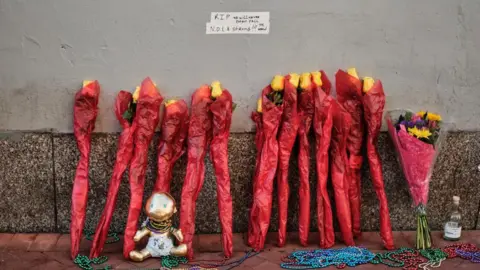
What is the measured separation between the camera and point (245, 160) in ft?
14.8

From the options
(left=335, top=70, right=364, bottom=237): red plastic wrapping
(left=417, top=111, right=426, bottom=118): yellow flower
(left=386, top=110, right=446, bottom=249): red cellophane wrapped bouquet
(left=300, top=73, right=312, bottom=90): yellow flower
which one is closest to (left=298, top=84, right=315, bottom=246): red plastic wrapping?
(left=300, top=73, right=312, bottom=90): yellow flower

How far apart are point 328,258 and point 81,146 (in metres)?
1.86

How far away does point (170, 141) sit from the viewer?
427cm

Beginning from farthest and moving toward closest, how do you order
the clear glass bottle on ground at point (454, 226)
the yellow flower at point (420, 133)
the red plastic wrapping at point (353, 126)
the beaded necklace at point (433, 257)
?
the clear glass bottle on ground at point (454, 226), the red plastic wrapping at point (353, 126), the yellow flower at point (420, 133), the beaded necklace at point (433, 257)

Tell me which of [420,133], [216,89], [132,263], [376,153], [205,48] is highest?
[205,48]

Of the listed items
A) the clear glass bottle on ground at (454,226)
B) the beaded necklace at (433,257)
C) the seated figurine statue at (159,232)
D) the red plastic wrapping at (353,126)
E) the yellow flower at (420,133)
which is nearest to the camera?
the seated figurine statue at (159,232)

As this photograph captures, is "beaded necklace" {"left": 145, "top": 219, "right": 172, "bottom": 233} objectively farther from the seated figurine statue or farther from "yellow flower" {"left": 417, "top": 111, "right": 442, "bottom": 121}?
"yellow flower" {"left": 417, "top": 111, "right": 442, "bottom": 121}

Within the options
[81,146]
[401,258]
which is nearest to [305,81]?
[401,258]

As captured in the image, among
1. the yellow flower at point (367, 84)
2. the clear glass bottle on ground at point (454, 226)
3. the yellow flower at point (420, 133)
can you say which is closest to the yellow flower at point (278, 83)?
the yellow flower at point (367, 84)

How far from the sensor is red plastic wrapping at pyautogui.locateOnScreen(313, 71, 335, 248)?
4289mm

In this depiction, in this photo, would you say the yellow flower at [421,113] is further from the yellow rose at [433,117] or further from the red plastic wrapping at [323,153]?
the red plastic wrapping at [323,153]

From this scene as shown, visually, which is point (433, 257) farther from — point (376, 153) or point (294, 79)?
point (294, 79)

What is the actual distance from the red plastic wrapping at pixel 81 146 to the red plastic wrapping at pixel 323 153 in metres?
1.56

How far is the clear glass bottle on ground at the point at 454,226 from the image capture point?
451 cm
